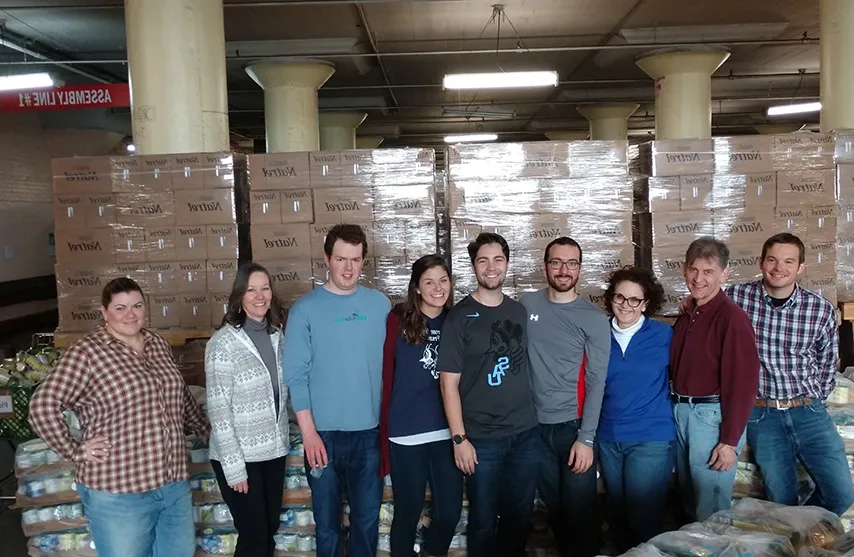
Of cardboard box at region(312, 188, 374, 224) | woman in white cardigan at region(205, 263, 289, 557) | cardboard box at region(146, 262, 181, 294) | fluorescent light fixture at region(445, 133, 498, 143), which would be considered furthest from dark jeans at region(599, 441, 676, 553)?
fluorescent light fixture at region(445, 133, 498, 143)

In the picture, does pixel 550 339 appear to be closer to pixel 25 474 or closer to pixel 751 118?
pixel 25 474

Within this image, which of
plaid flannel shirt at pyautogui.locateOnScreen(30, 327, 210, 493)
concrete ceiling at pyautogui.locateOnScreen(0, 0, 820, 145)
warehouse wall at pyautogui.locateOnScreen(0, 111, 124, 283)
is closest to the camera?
plaid flannel shirt at pyautogui.locateOnScreen(30, 327, 210, 493)

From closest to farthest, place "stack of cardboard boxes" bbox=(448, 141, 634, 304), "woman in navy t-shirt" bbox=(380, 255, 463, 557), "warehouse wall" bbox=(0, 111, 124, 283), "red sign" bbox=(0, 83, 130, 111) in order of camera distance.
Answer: "woman in navy t-shirt" bbox=(380, 255, 463, 557)
"stack of cardboard boxes" bbox=(448, 141, 634, 304)
"red sign" bbox=(0, 83, 130, 111)
"warehouse wall" bbox=(0, 111, 124, 283)

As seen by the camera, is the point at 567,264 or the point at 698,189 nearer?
the point at 567,264

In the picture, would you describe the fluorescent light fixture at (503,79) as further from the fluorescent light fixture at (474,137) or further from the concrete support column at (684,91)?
the fluorescent light fixture at (474,137)

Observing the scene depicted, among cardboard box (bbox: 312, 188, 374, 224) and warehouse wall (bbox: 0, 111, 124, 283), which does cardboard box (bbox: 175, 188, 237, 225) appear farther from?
warehouse wall (bbox: 0, 111, 124, 283)

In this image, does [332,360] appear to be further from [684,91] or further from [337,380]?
[684,91]

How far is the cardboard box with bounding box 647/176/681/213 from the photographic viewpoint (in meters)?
4.56

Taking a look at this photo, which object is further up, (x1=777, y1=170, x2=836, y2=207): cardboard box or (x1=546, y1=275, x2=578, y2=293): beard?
(x1=777, y1=170, x2=836, y2=207): cardboard box

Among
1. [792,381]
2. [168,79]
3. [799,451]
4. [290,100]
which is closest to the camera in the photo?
[792,381]

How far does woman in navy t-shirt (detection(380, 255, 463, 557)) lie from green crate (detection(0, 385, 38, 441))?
2.62 m

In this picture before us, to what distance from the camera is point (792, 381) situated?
3121 mm

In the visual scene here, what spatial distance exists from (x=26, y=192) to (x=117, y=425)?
10.1m

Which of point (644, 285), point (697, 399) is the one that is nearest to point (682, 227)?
point (644, 285)
